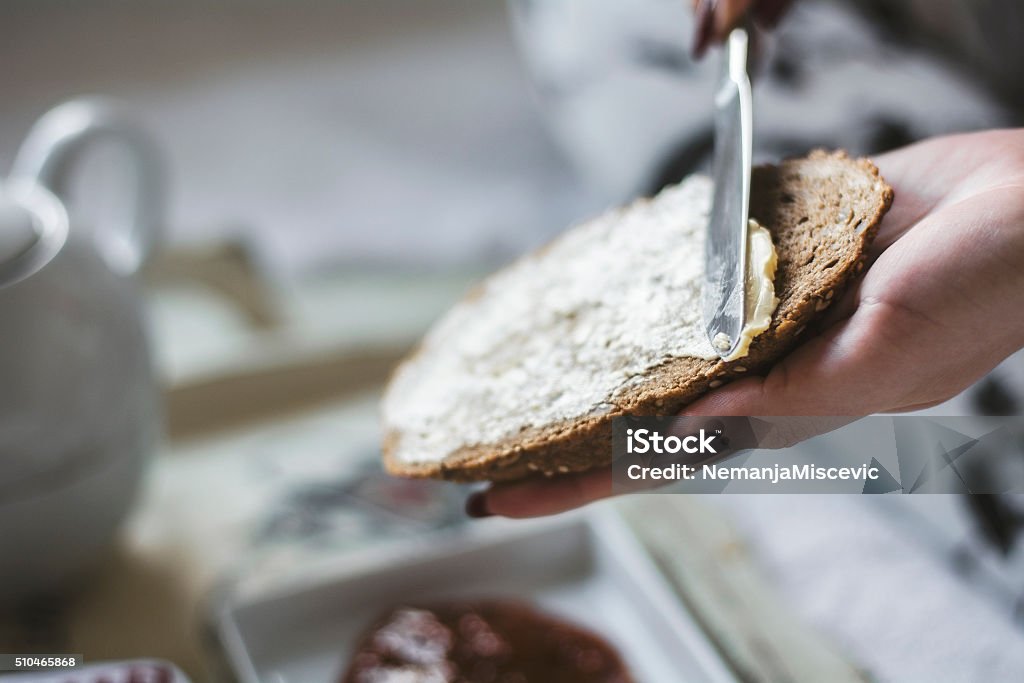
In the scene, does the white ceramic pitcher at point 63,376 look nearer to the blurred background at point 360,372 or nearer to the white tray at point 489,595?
the blurred background at point 360,372

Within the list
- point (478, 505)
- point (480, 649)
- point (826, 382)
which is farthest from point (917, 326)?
point (480, 649)

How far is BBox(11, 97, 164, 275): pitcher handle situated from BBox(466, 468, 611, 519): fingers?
56 cm

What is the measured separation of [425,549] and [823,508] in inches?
20.5

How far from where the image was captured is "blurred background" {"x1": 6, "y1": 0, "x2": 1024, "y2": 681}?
103 centimetres

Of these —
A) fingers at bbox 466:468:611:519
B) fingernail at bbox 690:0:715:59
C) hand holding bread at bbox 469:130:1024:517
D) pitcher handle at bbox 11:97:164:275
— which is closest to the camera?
hand holding bread at bbox 469:130:1024:517

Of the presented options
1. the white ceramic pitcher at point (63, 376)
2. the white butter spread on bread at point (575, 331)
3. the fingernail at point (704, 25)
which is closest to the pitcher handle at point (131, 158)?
the white ceramic pitcher at point (63, 376)

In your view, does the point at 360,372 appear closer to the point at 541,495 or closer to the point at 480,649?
the point at 480,649

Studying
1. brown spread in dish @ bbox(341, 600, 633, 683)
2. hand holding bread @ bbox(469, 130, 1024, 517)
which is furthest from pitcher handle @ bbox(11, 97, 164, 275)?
hand holding bread @ bbox(469, 130, 1024, 517)

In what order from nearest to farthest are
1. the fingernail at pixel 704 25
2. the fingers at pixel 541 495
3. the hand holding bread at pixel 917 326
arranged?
the hand holding bread at pixel 917 326, the fingers at pixel 541 495, the fingernail at pixel 704 25

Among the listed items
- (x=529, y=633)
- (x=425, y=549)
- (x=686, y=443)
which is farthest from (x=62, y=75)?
(x=686, y=443)

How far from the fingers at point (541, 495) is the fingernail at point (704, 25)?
1.48 feet

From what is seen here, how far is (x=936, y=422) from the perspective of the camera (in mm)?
845

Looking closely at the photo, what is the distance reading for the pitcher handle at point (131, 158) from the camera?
1150 millimetres

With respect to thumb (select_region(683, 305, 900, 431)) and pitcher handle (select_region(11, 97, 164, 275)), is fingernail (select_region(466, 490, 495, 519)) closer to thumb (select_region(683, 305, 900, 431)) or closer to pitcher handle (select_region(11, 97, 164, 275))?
thumb (select_region(683, 305, 900, 431))
